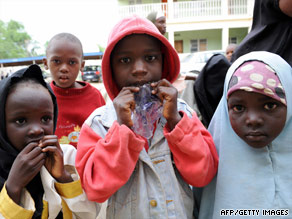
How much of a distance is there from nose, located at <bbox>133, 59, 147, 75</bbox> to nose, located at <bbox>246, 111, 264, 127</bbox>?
59 cm

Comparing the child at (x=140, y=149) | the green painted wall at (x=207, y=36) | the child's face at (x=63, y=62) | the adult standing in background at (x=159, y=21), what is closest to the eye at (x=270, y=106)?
the child at (x=140, y=149)

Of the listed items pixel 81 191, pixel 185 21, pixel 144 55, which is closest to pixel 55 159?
A: pixel 81 191

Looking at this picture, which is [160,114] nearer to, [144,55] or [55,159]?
[144,55]

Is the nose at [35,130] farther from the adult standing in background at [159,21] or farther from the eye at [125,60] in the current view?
the adult standing in background at [159,21]

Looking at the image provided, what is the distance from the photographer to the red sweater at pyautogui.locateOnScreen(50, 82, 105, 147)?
2.39 meters

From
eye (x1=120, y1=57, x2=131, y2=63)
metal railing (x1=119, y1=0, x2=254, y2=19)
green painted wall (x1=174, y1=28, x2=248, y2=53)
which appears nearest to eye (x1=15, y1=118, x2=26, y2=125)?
eye (x1=120, y1=57, x2=131, y2=63)

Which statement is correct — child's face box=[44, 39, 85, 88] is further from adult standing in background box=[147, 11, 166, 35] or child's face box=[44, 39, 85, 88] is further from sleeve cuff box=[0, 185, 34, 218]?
sleeve cuff box=[0, 185, 34, 218]

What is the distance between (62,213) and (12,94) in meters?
0.72

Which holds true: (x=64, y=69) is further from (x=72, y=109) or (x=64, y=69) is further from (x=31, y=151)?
(x=31, y=151)

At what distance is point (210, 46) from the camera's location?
2120cm

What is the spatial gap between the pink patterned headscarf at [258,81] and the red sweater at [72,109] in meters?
1.63

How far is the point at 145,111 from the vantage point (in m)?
1.40

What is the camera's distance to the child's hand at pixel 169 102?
4.14ft

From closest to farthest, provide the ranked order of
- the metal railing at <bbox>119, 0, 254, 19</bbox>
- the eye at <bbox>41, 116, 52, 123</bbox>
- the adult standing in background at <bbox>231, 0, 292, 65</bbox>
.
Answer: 1. the eye at <bbox>41, 116, 52, 123</bbox>
2. the adult standing in background at <bbox>231, 0, 292, 65</bbox>
3. the metal railing at <bbox>119, 0, 254, 19</bbox>
